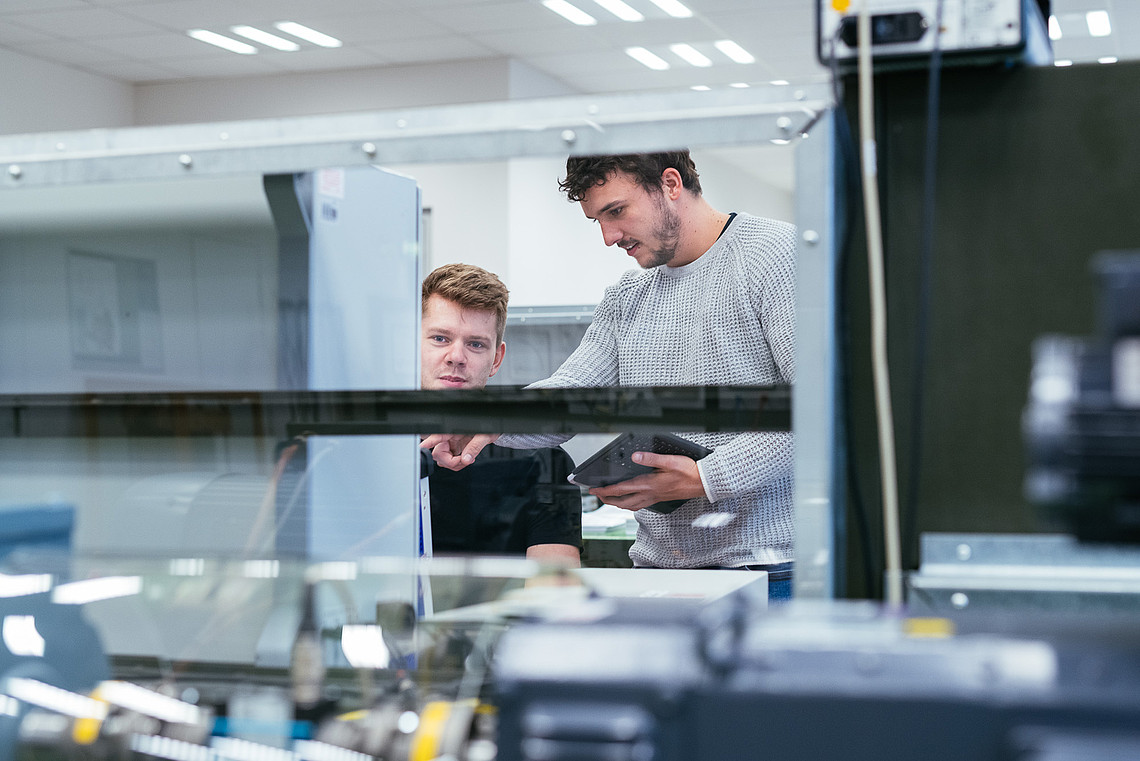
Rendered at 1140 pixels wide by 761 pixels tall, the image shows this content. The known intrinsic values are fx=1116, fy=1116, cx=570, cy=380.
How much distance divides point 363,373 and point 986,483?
86 cm

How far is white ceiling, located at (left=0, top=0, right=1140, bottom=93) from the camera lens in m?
5.04

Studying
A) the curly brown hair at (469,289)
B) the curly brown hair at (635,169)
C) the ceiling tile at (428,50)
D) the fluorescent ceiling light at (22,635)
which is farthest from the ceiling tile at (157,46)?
the fluorescent ceiling light at (22,635)

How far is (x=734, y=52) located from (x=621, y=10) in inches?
37.6

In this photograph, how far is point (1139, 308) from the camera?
1.52 feet

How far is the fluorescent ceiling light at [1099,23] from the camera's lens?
4980mm

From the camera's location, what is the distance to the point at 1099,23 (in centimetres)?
513

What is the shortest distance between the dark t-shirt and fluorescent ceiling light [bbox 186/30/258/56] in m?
4.14

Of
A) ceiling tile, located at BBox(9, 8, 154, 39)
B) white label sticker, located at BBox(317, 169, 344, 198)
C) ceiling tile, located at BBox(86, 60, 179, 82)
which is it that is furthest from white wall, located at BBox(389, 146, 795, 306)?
white label sticker, located at BBox(317, 169, 344, 198)

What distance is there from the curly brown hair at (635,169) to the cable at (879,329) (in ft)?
3.11

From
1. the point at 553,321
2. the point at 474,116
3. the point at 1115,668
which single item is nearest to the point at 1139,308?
the point at 1115,668

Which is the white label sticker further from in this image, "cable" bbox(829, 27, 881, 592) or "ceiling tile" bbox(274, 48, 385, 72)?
"ceiling tile" bbox(274, 48, 385, 72)

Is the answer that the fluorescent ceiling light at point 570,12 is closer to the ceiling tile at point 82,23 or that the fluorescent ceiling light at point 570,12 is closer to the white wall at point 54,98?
the ceiling tile at point 82,23

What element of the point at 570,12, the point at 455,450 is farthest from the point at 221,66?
the point at 455,450

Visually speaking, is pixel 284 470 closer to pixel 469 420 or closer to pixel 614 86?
pixel 469 420
